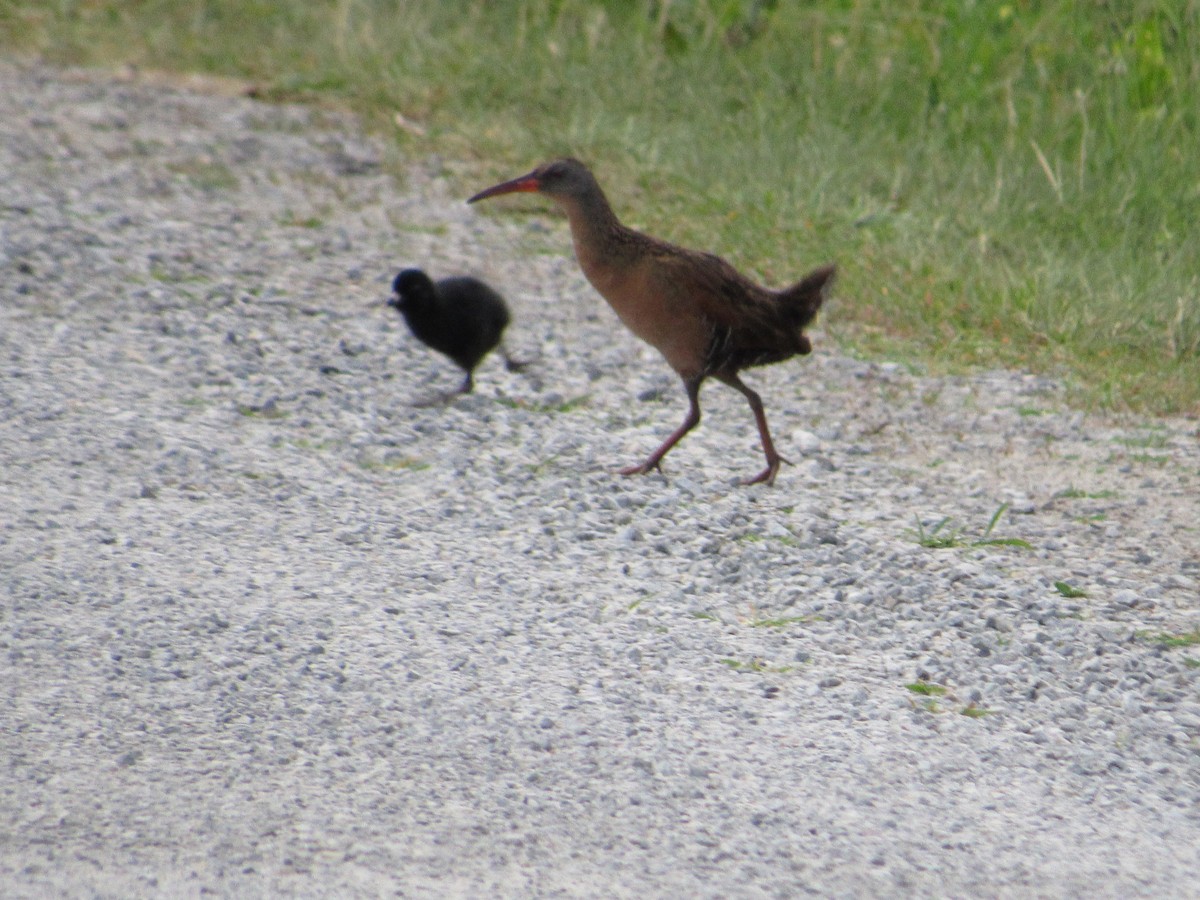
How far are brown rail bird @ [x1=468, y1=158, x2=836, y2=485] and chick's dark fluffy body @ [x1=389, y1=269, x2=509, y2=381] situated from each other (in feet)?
2.45

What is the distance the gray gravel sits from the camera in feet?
10.00

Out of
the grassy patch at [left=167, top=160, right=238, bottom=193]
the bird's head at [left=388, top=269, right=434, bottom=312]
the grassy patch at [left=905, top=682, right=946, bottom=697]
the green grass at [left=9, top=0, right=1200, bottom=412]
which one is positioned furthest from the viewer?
the grassy patch at [left=167, top=160, right=238, bottom=193]

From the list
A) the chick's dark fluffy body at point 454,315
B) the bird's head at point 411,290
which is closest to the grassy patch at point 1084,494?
the chick's dark fluffy body at point 454,315

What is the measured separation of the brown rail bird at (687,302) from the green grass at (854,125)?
1.32 m

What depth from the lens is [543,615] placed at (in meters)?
4.12

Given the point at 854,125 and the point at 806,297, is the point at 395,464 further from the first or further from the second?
the point at 854,125

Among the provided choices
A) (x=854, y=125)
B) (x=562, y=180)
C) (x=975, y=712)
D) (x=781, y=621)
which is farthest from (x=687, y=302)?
(x=854, y=125)

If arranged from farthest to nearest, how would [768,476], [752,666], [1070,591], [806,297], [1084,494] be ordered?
1. [806,297]
2. [768,476]
3. [1084,494]
4. [1070,591]
5. [752,666]

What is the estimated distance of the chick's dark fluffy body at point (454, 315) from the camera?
6.00m

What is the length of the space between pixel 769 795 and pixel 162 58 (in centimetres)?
791

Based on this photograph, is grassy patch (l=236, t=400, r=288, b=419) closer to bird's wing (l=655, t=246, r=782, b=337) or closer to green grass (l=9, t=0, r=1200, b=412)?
bird's wing (l=655, t=246, r=782, b=337)

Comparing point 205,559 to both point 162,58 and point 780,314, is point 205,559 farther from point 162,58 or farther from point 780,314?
point 162,58

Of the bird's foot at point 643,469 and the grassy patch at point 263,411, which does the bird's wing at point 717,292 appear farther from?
the grassy patch at point 263,411

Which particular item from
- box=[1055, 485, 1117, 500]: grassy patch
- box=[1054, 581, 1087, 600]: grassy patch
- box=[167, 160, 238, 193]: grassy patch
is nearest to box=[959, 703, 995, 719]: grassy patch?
box=[1054, 581, 1087, 600]: grassy patch
